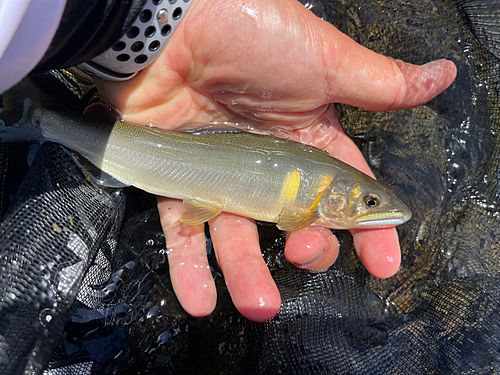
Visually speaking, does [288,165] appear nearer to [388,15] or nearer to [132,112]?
[132,112]

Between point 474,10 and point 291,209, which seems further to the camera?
point 474,10

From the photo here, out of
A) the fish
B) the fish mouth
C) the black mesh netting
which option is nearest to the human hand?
the fish mouth

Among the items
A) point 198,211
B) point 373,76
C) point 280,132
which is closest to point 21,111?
point 198,211

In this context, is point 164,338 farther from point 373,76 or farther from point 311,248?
point 373,76

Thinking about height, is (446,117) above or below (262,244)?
above

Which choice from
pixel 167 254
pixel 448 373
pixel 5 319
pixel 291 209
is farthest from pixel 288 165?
pixel 5 319

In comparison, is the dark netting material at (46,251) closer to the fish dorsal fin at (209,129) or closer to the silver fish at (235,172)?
the silver fish at (235,172)

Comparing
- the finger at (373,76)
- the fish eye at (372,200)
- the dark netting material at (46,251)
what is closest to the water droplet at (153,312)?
the dark netting material at (46,251)

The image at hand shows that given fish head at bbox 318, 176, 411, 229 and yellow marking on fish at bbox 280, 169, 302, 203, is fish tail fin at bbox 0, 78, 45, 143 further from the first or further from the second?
fish head at bbox 318, 176, 411, 229
